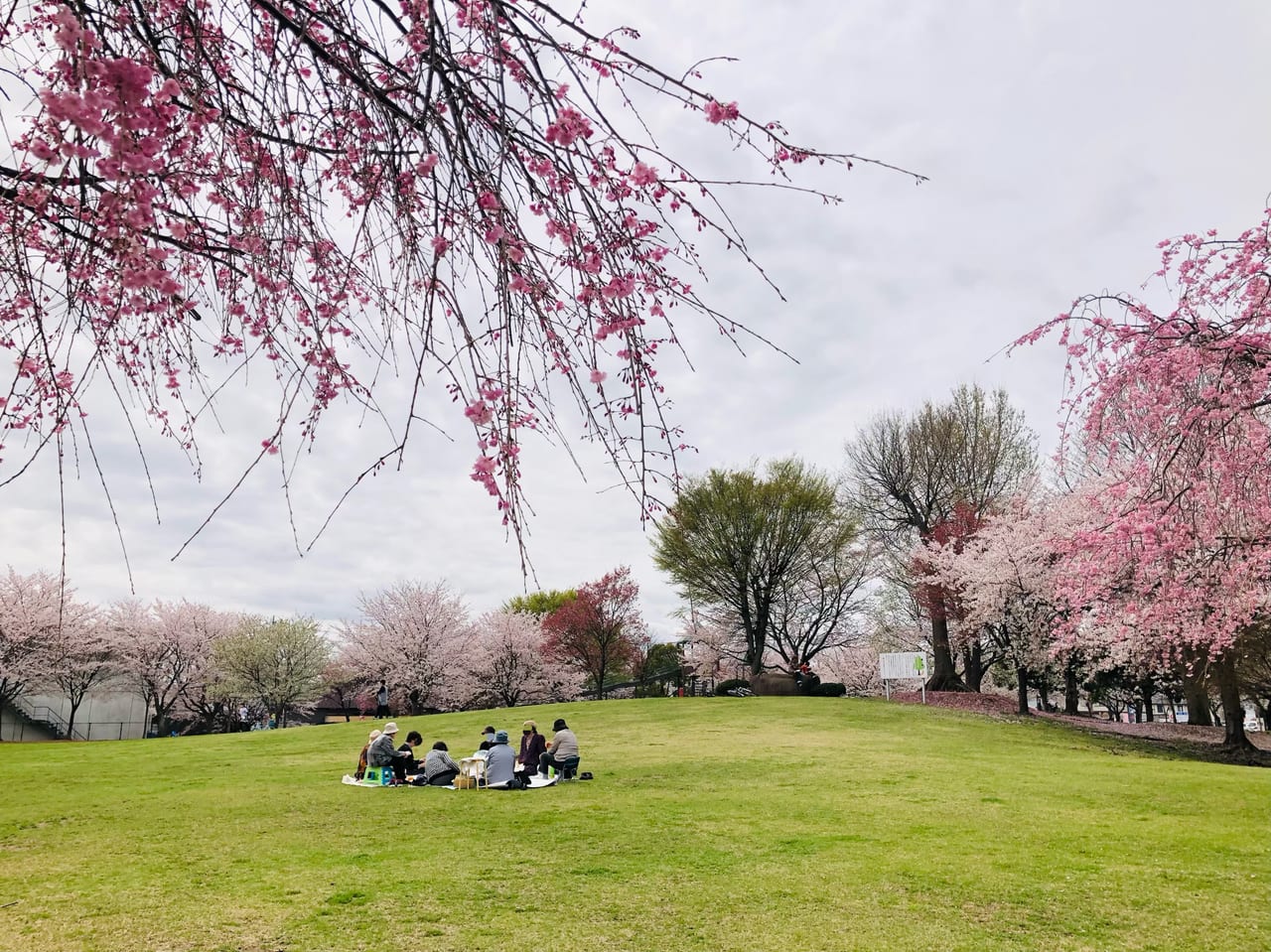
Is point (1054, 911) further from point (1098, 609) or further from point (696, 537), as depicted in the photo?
point (696, 537)

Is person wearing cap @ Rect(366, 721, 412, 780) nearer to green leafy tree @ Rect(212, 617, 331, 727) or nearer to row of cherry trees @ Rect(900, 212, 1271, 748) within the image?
row of cherry trees @ Rect(900, 212, 1271, 748)

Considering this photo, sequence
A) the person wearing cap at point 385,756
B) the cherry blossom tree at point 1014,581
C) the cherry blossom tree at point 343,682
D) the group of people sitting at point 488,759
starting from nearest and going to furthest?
the group of people sitting at point 488,759, the person wearing cap at point 385,756, the cherry blossom tree at point 1014,581, the cherry blossom tree at point 343,682

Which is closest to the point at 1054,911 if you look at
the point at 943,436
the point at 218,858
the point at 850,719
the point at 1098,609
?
the point at 218,858

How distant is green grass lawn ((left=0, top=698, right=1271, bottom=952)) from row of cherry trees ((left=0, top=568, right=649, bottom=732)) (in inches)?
832

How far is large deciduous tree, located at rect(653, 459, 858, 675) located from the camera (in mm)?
30969

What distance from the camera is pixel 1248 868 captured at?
6.87 meters

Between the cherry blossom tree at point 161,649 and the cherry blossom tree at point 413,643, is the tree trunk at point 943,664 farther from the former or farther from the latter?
the cherry blossom tree at point 161,649

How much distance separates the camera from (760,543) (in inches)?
Result: 1229

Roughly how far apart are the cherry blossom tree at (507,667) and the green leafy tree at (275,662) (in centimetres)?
663

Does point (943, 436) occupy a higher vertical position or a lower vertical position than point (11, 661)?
higher

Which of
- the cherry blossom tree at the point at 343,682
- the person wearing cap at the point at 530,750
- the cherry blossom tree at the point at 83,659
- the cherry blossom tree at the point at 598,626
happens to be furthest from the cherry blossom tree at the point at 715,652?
the cherry blossom tree at the point at 83,659

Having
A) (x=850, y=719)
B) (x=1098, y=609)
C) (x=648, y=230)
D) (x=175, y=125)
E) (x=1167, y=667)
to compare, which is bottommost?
(x=850, y=719)

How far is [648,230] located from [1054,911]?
5568 millimetres

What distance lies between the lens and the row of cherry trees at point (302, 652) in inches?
1281
